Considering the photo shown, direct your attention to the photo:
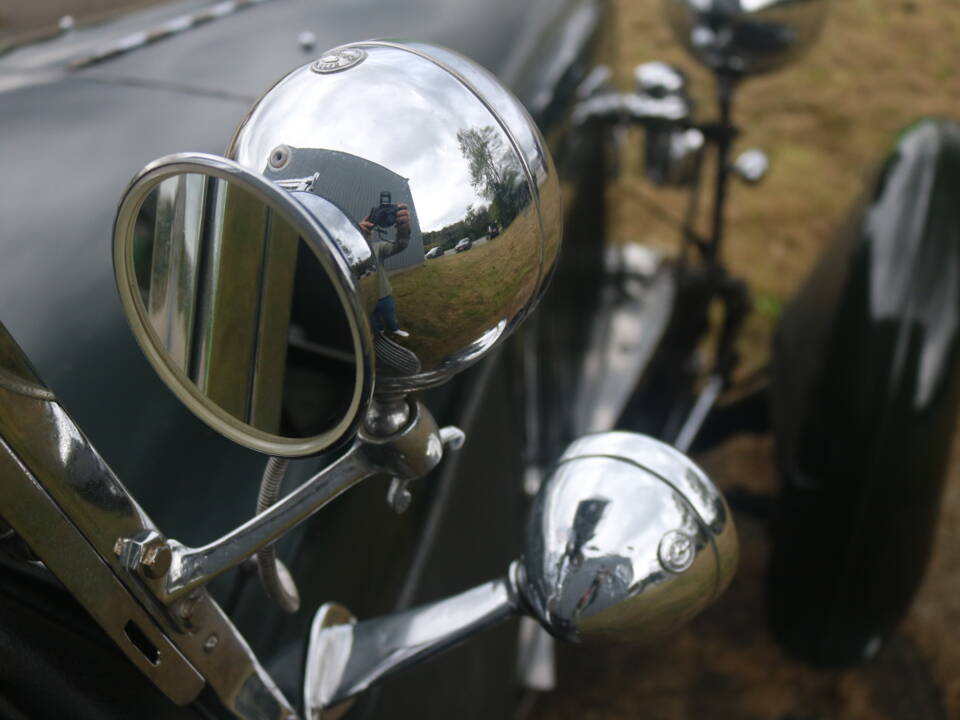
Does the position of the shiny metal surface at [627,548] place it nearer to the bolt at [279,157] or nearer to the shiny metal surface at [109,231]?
the shiny metal surface at [109,231]

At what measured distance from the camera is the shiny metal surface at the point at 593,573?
2.60 ft

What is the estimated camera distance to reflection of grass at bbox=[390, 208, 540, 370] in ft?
1.96

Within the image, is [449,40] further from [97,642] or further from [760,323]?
[760,323]

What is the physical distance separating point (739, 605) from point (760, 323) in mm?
1418

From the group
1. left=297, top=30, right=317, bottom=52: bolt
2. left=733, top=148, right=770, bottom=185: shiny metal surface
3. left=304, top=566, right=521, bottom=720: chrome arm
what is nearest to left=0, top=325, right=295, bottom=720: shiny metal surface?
left=304, top=566, right=521, bottom=720: chrome arm

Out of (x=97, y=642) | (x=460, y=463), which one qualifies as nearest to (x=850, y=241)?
(x=460, y=463)

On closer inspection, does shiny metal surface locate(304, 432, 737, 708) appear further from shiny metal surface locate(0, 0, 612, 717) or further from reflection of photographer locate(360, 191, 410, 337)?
reflection of photographer locate(360, 191, 410, 337)

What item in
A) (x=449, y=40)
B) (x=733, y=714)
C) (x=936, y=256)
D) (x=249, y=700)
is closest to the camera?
(x=249, y=700)

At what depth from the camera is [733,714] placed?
2162 millimetres

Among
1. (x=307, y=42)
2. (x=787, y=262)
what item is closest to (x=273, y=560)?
(x=307, y=42)

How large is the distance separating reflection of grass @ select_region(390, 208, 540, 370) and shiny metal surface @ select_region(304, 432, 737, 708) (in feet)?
0.79

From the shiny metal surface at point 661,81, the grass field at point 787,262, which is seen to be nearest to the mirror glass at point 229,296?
the grass field at point 787,262

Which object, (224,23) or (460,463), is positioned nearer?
(460,463)

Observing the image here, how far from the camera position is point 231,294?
0.66 metres
